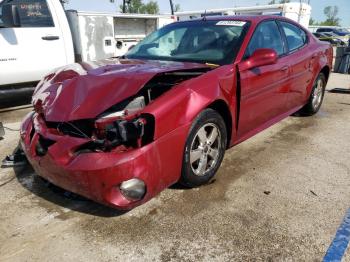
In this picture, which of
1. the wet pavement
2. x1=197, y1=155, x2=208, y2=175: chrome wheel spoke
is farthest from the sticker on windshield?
x1=197, y1=155, x2=208, y2=175: chrome wheel spoke

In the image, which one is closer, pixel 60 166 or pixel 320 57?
pixel 60 166

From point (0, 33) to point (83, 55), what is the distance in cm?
157

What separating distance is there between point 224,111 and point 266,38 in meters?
1.26

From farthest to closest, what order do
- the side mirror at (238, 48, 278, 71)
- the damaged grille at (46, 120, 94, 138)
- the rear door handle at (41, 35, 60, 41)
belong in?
the rear door handle at (41, 35, 60, 41)
the side mirror at (238, 48, 278, 71)
the damaged grille at (46, 120, 94, 138)

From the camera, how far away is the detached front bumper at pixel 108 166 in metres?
2.37

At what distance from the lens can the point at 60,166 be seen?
2484 mm

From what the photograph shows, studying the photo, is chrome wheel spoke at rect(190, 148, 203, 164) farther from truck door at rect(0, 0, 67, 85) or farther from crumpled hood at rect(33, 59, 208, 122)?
truck door at rect(0, 0, 67, 85)

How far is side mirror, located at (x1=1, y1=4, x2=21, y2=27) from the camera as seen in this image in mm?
5020

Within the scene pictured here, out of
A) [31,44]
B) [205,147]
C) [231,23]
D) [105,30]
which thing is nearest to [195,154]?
[205,147]

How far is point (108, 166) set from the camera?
235cm

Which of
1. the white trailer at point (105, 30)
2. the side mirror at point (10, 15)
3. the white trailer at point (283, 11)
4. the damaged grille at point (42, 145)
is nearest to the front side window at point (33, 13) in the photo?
the side mirror at point (10, 15)

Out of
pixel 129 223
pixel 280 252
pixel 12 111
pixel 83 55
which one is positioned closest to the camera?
pixel 280 252

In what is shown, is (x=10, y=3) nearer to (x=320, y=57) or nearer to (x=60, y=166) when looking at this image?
(x=60, y=166)

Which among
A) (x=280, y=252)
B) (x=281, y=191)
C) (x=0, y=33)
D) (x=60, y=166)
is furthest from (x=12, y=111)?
(x=280, y=252)
